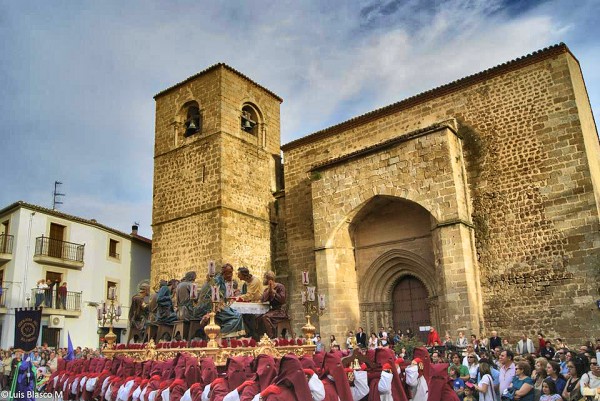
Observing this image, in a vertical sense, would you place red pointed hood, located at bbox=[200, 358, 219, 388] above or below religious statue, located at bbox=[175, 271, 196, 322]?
below

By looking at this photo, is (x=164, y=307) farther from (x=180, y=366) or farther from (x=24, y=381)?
(x=180, y=366)

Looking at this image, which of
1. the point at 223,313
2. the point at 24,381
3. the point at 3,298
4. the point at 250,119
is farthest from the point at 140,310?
the point at 250,119

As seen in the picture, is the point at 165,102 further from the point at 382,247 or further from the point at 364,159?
the point at 382,247

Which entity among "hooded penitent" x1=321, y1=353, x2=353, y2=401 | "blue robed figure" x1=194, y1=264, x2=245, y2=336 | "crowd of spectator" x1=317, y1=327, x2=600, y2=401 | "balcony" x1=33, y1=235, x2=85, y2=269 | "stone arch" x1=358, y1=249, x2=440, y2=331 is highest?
"balcony" x1=33, y1=235, x2=85, y2=269

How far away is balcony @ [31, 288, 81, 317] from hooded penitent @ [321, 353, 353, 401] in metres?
16.4

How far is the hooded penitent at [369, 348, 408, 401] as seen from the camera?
18.0 ft

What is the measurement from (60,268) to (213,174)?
7672 millimetres

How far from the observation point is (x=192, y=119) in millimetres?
19875

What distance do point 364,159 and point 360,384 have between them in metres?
11.0

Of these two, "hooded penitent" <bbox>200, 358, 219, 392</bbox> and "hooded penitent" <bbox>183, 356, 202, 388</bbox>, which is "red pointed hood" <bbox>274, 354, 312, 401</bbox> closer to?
"hooded penitent" <bbox>200, 358, 219, 392</bbox>

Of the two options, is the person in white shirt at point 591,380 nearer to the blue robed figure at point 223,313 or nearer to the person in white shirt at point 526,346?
the blue robed figure at point 223,313

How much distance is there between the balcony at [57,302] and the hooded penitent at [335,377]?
16377 millimetres

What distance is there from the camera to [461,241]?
1324 cm

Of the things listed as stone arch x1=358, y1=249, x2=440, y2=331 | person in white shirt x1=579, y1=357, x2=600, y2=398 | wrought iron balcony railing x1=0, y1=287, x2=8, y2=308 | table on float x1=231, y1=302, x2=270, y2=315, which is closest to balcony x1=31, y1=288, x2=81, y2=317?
wrought iron balcony railing x1=0, y1=287, x2=8, y2=308
